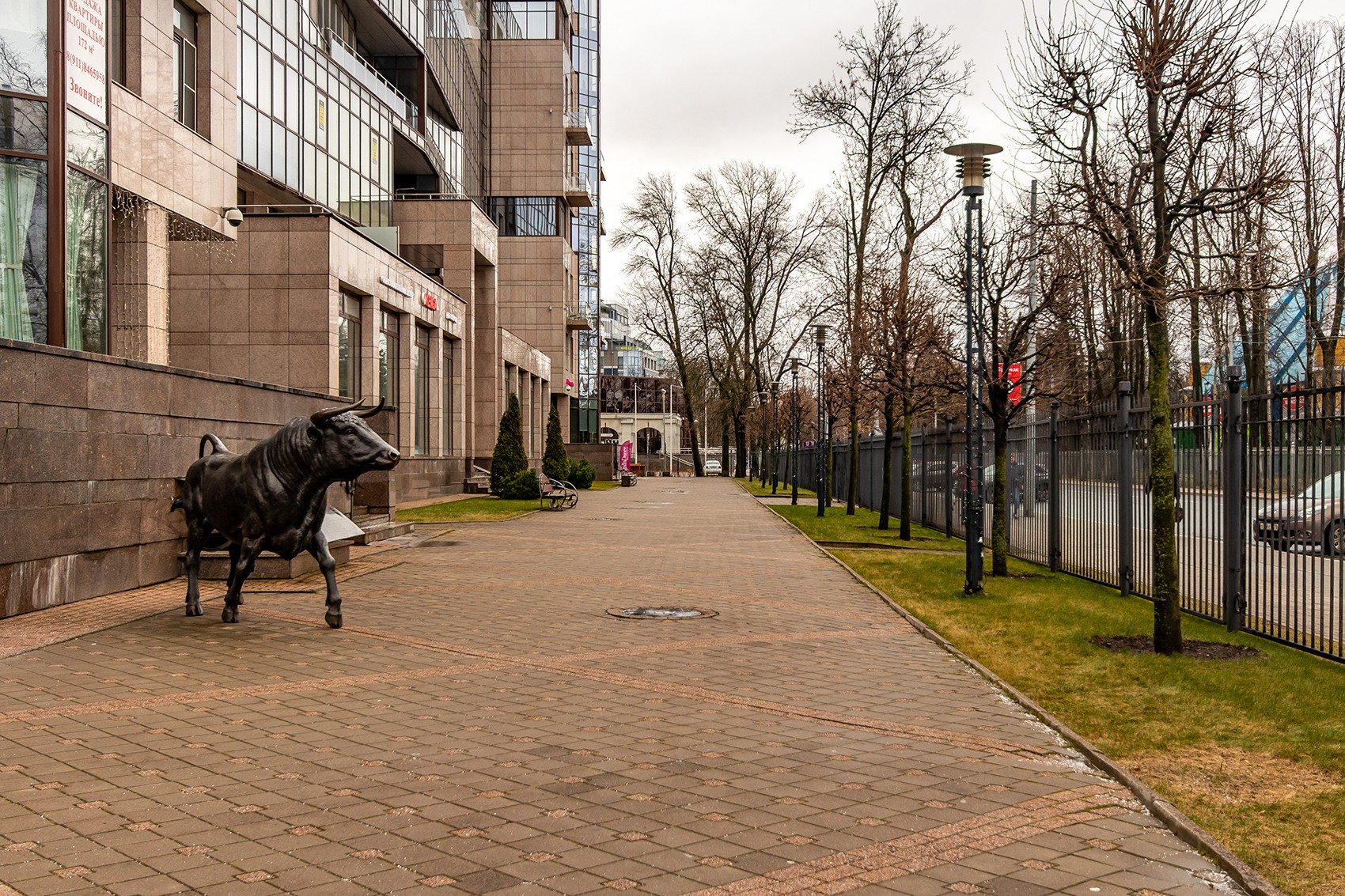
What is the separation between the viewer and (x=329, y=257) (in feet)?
86.5

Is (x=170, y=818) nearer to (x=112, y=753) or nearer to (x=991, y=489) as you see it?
(x=112, y=753)

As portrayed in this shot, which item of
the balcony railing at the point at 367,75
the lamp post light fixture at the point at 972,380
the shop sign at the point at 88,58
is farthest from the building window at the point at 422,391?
the lamp post light fixture at the point at 972,380

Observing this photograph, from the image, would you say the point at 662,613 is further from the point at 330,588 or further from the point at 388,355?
the point at 388,355

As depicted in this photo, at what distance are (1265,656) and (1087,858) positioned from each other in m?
5.28

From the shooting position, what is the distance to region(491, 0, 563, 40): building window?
208ft

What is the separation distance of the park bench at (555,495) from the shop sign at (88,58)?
17178mm

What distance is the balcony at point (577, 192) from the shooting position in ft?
214

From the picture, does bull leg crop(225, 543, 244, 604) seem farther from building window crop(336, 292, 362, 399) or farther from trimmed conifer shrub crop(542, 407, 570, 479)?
trimmed conifer shrub crop(542, 407, 570, 479)

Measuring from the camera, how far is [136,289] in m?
21.5

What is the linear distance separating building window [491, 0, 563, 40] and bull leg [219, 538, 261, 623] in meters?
58.7

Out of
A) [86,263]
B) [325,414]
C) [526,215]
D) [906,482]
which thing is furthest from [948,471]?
[526,215]

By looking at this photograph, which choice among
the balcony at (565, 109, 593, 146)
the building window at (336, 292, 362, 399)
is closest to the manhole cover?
the building window at (336, 292, 362, 399)

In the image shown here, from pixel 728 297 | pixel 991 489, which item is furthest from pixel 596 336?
pixel 991 489

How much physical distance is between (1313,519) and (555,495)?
26.2 metres
